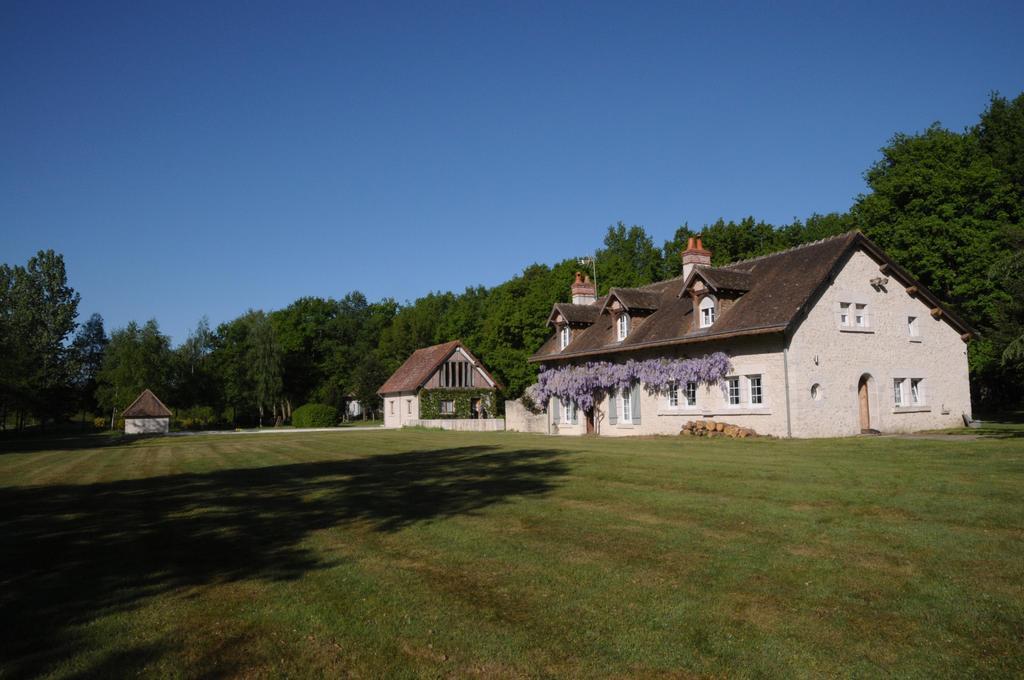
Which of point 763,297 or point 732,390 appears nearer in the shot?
point 763,297

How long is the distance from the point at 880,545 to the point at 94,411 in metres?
97.4

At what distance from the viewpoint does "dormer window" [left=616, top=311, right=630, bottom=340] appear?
102 feet

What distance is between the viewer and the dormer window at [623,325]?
31.1 m

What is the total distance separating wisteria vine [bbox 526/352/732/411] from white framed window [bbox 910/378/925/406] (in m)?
7.92

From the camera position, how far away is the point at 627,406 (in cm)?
3034

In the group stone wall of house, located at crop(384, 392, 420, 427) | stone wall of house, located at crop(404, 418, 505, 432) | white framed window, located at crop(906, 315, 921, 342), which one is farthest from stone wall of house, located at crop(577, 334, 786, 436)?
stone wall of house, located at crop(384, 392, 420, 427)

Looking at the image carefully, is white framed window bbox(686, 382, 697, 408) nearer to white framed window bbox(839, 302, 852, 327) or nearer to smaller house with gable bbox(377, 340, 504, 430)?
white framed window bbox(839, 302, 852, 327)

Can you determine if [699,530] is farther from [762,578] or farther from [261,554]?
[261,554]

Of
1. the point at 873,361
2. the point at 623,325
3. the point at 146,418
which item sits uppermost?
the point at 623,325

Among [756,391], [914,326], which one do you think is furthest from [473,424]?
[914,326]

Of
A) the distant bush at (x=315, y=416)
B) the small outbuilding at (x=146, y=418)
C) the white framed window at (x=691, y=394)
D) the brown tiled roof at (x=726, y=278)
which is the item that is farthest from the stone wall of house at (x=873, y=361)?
the small outbuilding at (x=146, y=418)

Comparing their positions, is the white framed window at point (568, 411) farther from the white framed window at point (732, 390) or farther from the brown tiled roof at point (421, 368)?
the brown tiled roof at point (421, 368)

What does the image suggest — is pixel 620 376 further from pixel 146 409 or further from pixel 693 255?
pixel 146 409

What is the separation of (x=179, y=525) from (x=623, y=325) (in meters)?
24.1
